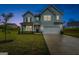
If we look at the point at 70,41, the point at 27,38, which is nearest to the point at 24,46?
the point at 27,38

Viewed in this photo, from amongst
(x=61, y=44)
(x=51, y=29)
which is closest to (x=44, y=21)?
(x=51, y=29)

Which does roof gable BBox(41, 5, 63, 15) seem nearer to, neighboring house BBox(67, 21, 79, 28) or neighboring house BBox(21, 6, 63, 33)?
neighboring house BBox(21, 6, 63, 33)

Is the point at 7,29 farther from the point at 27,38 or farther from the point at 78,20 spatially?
the point at 78,20

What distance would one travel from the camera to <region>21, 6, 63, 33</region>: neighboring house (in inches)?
139

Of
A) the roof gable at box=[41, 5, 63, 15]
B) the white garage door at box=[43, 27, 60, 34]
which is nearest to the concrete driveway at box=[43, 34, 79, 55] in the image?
the white garage door at box=[43, 27, 60, 34]

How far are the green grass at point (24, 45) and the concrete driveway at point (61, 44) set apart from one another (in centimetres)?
7

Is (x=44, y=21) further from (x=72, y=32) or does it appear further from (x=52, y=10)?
(x=72, y=32)

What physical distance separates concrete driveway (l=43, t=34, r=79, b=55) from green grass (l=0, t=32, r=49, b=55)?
0.24 ft
